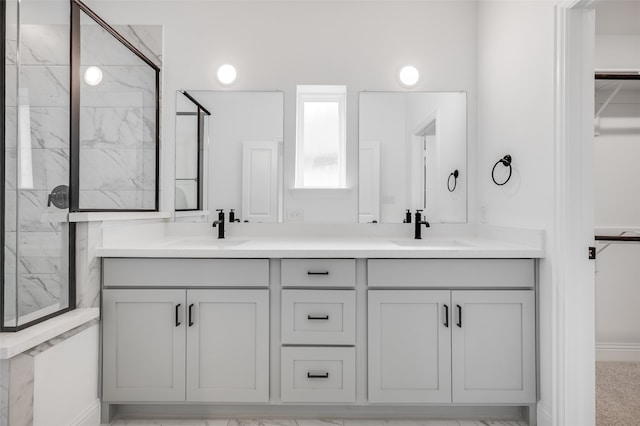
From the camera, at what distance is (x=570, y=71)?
160 cm

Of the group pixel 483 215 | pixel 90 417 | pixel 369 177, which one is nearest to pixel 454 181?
pixel 483 215

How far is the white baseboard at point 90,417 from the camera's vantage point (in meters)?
1.65

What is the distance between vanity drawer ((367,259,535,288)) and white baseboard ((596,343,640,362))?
1.34m

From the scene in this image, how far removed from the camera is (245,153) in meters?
2.39

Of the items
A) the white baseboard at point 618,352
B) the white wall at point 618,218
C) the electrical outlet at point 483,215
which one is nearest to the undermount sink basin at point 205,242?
the electrical outlet at point 483,215

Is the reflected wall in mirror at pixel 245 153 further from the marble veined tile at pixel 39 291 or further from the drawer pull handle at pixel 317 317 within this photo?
the marble veined tile at pixel 39 291

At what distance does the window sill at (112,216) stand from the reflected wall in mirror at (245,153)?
298 millimetres

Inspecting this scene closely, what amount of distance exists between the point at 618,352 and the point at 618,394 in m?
0.53

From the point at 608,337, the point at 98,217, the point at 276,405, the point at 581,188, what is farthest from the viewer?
the point at 608,337

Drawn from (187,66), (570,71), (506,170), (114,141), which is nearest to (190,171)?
(114,141)

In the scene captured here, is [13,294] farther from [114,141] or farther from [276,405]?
[276,405]

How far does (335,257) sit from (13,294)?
1.26 metres

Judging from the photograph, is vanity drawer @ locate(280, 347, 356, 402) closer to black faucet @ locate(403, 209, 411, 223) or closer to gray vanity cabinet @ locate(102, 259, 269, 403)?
gray vanity cabinet @ locate(102, 259, 269, 403)

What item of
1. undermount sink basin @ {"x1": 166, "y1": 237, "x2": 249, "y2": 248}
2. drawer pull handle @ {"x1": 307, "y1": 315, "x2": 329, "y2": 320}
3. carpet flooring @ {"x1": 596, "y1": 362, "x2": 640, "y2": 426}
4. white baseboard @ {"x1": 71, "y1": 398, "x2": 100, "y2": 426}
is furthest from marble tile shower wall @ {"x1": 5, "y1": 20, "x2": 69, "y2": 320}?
carpet flooring @ {"x1": 596, "y1": 362, "x2": 640, "y2": 426}
